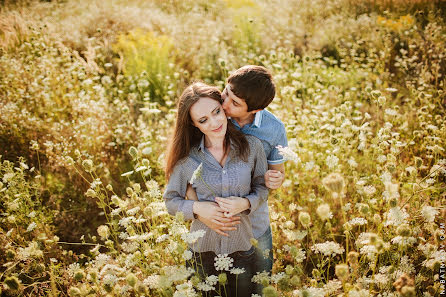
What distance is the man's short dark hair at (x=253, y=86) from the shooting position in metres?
2.06

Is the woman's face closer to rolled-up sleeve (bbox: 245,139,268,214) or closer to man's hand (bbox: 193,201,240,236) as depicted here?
rolled-up sleeve (bbox: 245,139,268,214)

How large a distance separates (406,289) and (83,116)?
4.31 m

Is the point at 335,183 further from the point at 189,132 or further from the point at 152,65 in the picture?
the point at 152,65

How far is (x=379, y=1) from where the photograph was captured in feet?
26.7

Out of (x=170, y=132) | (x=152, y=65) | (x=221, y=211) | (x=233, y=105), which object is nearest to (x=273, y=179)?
(x=221, y=211)

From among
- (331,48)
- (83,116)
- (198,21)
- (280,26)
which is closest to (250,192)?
(83,116)

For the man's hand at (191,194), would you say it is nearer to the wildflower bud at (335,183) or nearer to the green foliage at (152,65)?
the wildflower bud at (335,183)

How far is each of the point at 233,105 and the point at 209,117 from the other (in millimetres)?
196

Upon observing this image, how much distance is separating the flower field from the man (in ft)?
0.70

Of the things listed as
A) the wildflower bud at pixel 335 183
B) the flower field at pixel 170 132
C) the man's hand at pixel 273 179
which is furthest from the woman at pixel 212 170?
the wildflower bud at pixel 335 183

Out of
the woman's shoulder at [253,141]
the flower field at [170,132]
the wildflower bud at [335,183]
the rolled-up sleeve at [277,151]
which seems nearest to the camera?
the wildflower bud at [335,183]

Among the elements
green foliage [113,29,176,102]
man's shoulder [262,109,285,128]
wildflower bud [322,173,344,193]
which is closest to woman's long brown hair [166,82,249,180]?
man's shoulder [262,109,285,128]

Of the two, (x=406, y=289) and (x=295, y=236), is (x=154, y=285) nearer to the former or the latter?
(x=295, y=236)

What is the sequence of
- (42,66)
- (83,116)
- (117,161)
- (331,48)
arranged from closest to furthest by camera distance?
1. (117,161)
2. (83,116)
3. (42,66)
4. (331,48)
